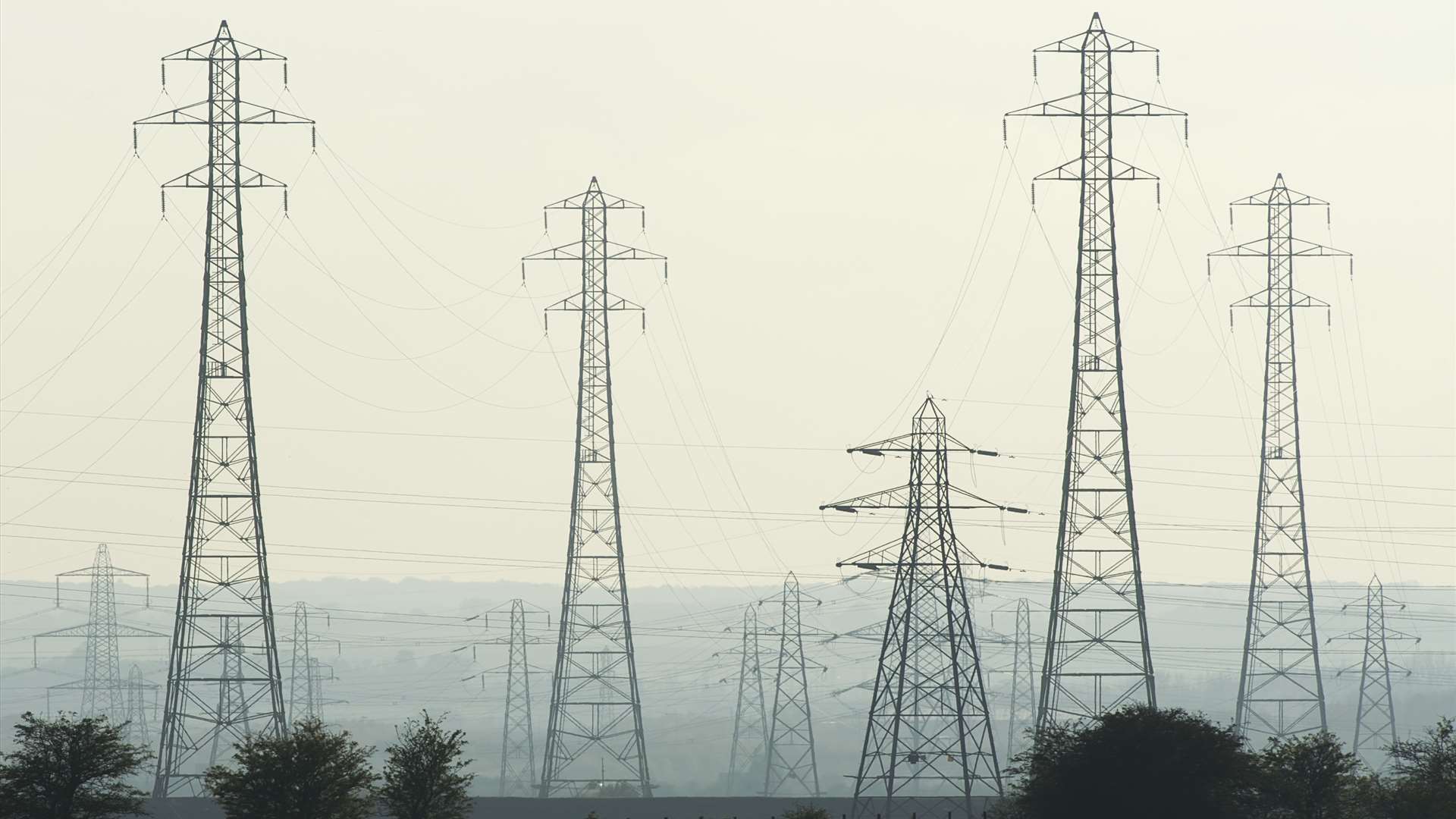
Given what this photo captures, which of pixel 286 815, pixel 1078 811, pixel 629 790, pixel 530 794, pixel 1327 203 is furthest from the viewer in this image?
pixel 530 794

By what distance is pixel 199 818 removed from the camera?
83.4 meters

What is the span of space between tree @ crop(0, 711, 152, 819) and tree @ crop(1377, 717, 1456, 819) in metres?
44.0

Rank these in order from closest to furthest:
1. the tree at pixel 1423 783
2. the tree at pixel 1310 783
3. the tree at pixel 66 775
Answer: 1. the tree at pixel 66 775
2. the tree at pixel 1423 783
3. the tree at pixel 1310 783

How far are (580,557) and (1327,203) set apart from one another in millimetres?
42242

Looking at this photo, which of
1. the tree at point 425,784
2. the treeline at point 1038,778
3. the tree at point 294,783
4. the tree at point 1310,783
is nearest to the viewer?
the treeline at point 1038,778

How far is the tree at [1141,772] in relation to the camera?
73.9 metres

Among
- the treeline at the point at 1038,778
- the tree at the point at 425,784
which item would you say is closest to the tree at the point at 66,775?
the treeline at the point at 1038,778

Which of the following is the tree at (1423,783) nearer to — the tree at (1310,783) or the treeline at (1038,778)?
the treeline at (1038,778)

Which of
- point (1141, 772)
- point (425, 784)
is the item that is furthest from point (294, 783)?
point (1141, 772)

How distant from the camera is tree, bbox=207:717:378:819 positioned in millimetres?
69625

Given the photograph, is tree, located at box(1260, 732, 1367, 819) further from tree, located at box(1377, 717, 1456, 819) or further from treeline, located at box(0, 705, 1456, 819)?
tree, located at box(1377, 717, 1456, 819)

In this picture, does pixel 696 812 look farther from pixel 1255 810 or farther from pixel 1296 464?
pixel 1296 464

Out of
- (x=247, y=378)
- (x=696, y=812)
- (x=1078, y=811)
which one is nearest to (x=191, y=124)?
(x=247, y=378)

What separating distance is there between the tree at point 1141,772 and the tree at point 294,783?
23.3 m
